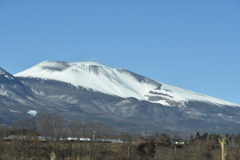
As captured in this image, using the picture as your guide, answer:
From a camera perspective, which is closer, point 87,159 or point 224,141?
point 224,141

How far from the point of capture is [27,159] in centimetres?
5162

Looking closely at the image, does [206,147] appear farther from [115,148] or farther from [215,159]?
[115,148]

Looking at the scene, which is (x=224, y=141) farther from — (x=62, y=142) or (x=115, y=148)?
(x=115, y=148)

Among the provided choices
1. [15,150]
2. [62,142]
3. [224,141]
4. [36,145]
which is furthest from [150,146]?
[224,141]

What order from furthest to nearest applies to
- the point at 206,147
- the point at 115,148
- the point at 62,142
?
the point at 206,147 → the point at 115,148 → the point at 62,142

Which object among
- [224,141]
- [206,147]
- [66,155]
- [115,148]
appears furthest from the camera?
[206,147]

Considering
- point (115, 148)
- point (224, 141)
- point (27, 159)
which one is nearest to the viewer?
point (224, 141)

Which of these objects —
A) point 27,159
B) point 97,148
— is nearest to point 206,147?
point 97,148

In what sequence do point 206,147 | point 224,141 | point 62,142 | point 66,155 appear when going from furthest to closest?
point 206,147 → point 62,142 → point 66,155 → point 224,141

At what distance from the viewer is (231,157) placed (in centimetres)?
6106

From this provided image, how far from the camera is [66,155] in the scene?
5528 centimetres

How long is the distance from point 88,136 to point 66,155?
46.1 ft

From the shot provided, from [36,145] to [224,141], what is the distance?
3969cm

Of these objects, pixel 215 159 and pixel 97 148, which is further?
pixel 215 159
